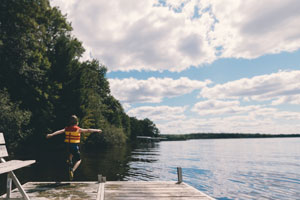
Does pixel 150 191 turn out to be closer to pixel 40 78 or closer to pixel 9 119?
pixel 9 119

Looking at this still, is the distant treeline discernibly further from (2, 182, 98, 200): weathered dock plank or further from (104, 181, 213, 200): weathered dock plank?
(104, 181, 213, 200): weathered dock plank

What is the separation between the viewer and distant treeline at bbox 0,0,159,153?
20750 millimetres

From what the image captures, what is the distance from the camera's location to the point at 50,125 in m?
31.5

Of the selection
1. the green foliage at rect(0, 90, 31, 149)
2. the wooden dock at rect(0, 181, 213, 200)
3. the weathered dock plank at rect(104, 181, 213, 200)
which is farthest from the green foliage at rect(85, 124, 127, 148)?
the weathered dock plank at rect(104, 181, 213, 200)

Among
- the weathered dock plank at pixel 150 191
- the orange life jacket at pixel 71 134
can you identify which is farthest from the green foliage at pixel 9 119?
the weathered dock plank at pixel 150 191

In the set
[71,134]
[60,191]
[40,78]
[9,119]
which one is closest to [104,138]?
[40,78]

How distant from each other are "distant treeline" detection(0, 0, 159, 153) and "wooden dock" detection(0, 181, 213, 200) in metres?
17.4

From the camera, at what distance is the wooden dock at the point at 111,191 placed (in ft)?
20.9

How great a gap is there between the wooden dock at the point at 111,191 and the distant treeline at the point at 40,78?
57.2 feet

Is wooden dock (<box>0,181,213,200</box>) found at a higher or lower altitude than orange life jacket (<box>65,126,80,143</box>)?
lower

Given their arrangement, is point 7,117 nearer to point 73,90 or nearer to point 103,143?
point 73,90

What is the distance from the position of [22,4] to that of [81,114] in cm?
1755

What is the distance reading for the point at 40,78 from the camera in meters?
23.8

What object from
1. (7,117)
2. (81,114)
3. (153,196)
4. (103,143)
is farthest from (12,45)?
(103,143)
